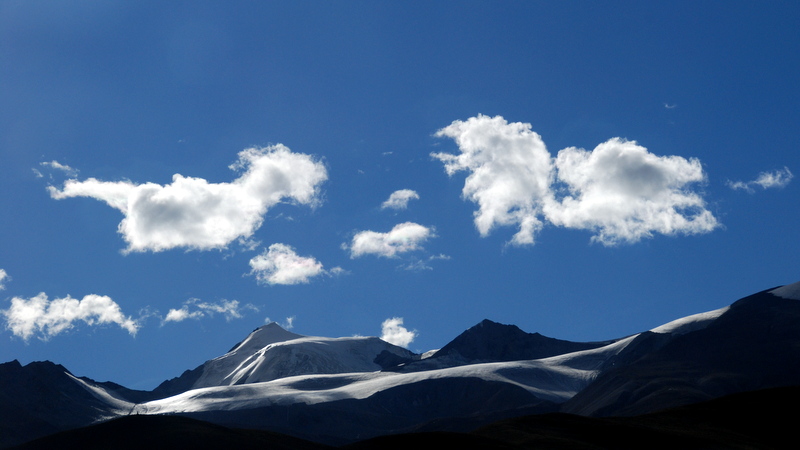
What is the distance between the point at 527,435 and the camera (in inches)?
4749

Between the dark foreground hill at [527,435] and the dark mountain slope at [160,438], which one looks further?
the dark foreground hill at [527,435]

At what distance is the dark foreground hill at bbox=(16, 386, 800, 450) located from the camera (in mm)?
112656

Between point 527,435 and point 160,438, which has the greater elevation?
point 160,438

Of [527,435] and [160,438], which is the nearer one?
[160,438]

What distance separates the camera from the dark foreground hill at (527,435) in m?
113

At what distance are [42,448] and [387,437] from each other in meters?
45.2

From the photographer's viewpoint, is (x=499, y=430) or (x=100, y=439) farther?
(x=499, y=430)

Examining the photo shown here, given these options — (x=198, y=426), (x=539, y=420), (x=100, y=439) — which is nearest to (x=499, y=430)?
(x=539, y=420)

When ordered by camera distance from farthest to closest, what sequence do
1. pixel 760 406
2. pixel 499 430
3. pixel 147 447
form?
pixel 760 406 < pixel 499 430 < pixel 147 447

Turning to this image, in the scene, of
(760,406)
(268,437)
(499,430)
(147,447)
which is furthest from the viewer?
(760,406)

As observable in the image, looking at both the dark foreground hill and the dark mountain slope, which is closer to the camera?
the dark mountain slope

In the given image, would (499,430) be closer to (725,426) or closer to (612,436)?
(612,436)

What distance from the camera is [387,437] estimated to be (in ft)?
388

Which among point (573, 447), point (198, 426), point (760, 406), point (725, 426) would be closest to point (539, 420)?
point (573, 447)
